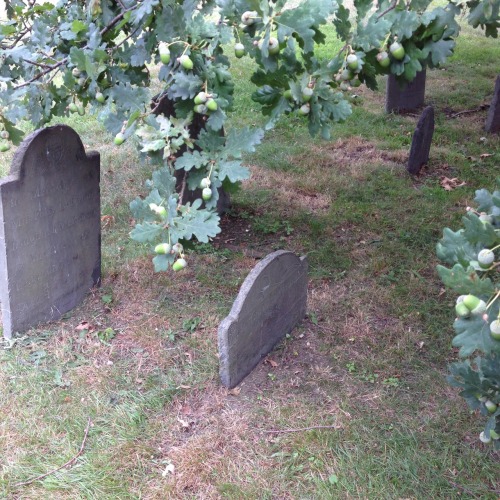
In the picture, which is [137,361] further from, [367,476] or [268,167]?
[268,167]

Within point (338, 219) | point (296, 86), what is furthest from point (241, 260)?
point (296, 86)

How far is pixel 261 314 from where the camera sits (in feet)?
11.3

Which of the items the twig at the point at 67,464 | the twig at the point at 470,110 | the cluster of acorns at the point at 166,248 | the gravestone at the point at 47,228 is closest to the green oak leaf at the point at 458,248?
the cluster of acorns at the point at 166,248

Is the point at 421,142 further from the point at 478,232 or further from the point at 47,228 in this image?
the point at 478,232

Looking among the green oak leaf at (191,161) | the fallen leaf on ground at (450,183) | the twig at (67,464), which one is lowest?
the twig at (67,464)

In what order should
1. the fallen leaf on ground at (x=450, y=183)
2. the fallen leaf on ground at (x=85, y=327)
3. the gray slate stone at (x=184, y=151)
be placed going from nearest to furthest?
the fallen leaf on ground at (x=85, y=327)
the gray slate stone at (x=184, y=151)
the fallen leaf on ground at (x=450, y=183)

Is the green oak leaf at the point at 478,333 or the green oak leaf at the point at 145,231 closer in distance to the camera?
the green oak leaf at the point at 478,333

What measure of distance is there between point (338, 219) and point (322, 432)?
266 cm

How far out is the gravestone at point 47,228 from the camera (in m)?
3.52

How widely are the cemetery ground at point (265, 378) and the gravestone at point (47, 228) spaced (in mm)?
189

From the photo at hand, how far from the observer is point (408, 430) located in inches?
122

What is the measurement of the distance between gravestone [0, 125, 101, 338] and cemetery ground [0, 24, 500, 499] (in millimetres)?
189

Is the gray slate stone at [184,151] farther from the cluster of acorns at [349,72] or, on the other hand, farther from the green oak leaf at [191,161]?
the cluster of acorns at [349,72]

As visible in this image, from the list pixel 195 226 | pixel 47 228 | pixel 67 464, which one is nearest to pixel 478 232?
pixel 195 226
